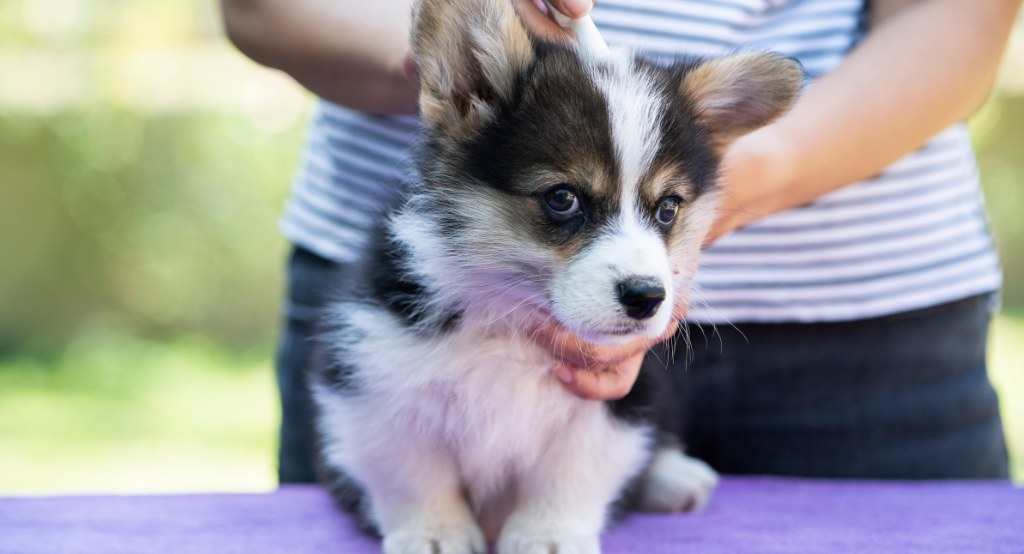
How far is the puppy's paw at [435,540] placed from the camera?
5.91 feet

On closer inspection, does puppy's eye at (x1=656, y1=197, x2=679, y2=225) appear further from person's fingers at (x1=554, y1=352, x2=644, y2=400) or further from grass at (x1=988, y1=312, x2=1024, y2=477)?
grass at (x1=988, y1=312, x2=1024, y2=477)

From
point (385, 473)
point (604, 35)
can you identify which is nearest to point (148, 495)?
point (385, 473)

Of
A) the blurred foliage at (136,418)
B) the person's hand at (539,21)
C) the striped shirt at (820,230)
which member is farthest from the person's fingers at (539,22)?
the blurred foliage at (136,418)

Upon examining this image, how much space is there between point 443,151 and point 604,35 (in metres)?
0.60

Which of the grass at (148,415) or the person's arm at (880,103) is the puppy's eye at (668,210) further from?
the grass at (148,415)

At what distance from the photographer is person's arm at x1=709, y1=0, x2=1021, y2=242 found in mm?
2070

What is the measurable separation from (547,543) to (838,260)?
1.02 metres

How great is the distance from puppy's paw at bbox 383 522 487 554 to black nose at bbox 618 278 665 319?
1.78 feet

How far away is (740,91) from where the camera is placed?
1898 millimetres

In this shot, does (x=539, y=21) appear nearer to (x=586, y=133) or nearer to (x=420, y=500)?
(x=586, y=133)

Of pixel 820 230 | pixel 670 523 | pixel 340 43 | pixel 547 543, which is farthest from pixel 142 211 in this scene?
pixel 547 543

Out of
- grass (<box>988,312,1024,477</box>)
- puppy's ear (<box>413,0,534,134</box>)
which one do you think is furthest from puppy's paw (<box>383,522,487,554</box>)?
grass (<box>988,312,1024,477</box>)

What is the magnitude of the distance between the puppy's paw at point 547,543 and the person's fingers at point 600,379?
0.83 feet

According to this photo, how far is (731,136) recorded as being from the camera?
6.47ft
